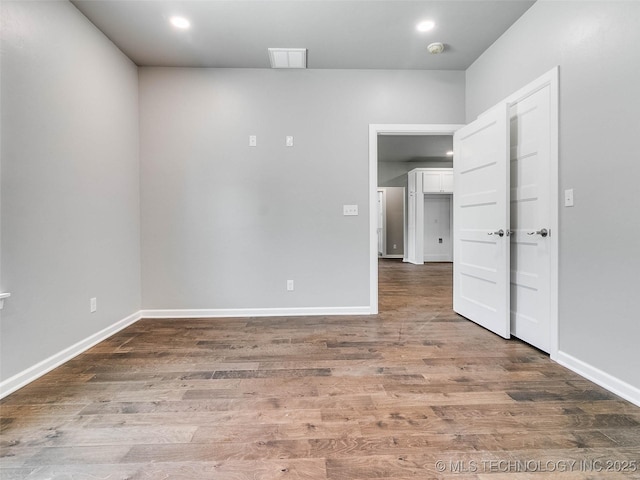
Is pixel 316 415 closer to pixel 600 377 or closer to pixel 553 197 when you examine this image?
pixel 600 377

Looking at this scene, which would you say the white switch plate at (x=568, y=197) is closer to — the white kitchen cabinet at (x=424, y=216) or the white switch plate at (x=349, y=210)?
the white switch plate at (x=349, y=210)

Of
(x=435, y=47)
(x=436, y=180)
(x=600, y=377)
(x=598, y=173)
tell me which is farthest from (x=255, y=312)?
(x=436, y=180)

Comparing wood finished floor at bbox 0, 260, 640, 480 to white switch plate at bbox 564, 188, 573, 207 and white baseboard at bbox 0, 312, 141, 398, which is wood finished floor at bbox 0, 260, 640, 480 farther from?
white switch plate at bbox 564, 188, 573, 207

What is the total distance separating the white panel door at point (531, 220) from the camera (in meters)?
2.14

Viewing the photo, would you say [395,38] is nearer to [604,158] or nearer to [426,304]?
[604,158]

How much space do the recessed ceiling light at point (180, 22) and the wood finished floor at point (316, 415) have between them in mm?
2619

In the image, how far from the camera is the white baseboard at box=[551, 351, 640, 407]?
1.56 meters

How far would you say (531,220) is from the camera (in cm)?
229

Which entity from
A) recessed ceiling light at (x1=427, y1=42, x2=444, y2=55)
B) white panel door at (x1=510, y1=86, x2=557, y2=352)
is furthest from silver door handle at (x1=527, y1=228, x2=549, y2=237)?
recessed ceiling light at (x1=427, y1=42, x2=444, y2=55)

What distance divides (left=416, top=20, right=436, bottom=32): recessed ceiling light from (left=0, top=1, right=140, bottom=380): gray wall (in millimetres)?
2690

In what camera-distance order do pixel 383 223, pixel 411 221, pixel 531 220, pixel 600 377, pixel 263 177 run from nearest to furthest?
pixel 600 377
pixel 531 220
pixel 263 177
pixel 411 221
pixel 383 223

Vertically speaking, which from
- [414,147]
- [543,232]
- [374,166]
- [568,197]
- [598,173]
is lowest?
[543,232]

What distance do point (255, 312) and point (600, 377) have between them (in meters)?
2.75

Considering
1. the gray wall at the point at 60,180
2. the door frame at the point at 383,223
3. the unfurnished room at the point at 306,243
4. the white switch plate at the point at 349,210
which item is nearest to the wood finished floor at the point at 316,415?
the unfurnished room at the point at 306,243
